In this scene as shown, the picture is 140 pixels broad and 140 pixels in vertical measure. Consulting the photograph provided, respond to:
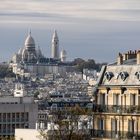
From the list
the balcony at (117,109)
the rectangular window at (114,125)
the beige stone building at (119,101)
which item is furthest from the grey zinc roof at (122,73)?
the rectangular window at (114,125)

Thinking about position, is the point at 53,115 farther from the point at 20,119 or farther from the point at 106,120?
the point at 20,119

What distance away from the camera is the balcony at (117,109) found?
61.3 m

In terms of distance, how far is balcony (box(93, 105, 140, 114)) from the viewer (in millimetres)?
61312

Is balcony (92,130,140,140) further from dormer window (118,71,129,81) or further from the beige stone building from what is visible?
dormer window (118,71,129,81)

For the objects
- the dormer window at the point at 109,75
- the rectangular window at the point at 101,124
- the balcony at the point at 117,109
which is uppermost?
the dormer window at the point at 109,75

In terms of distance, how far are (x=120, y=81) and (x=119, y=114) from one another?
2.29 metres

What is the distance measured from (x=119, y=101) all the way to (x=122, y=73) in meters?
2.01

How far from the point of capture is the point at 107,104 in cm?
6362

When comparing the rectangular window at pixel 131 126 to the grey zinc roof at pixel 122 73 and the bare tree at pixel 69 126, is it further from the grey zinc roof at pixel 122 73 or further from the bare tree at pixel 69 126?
the bare tree at pixel 69 126

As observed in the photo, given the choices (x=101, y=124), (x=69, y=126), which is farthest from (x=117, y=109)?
(x=69, y=126)

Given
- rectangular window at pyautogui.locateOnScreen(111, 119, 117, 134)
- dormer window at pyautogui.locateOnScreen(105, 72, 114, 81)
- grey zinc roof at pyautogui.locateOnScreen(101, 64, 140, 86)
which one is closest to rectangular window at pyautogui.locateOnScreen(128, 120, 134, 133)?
rectangular window at pyautogui.locateOnScreen(111, 119, 117, 134)

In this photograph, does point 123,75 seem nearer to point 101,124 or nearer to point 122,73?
point 122,73

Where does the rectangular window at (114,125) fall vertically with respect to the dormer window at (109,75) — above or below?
below

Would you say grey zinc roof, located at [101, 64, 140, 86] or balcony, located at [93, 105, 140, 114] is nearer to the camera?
balcony, located at [93, 105, 140, 114]
